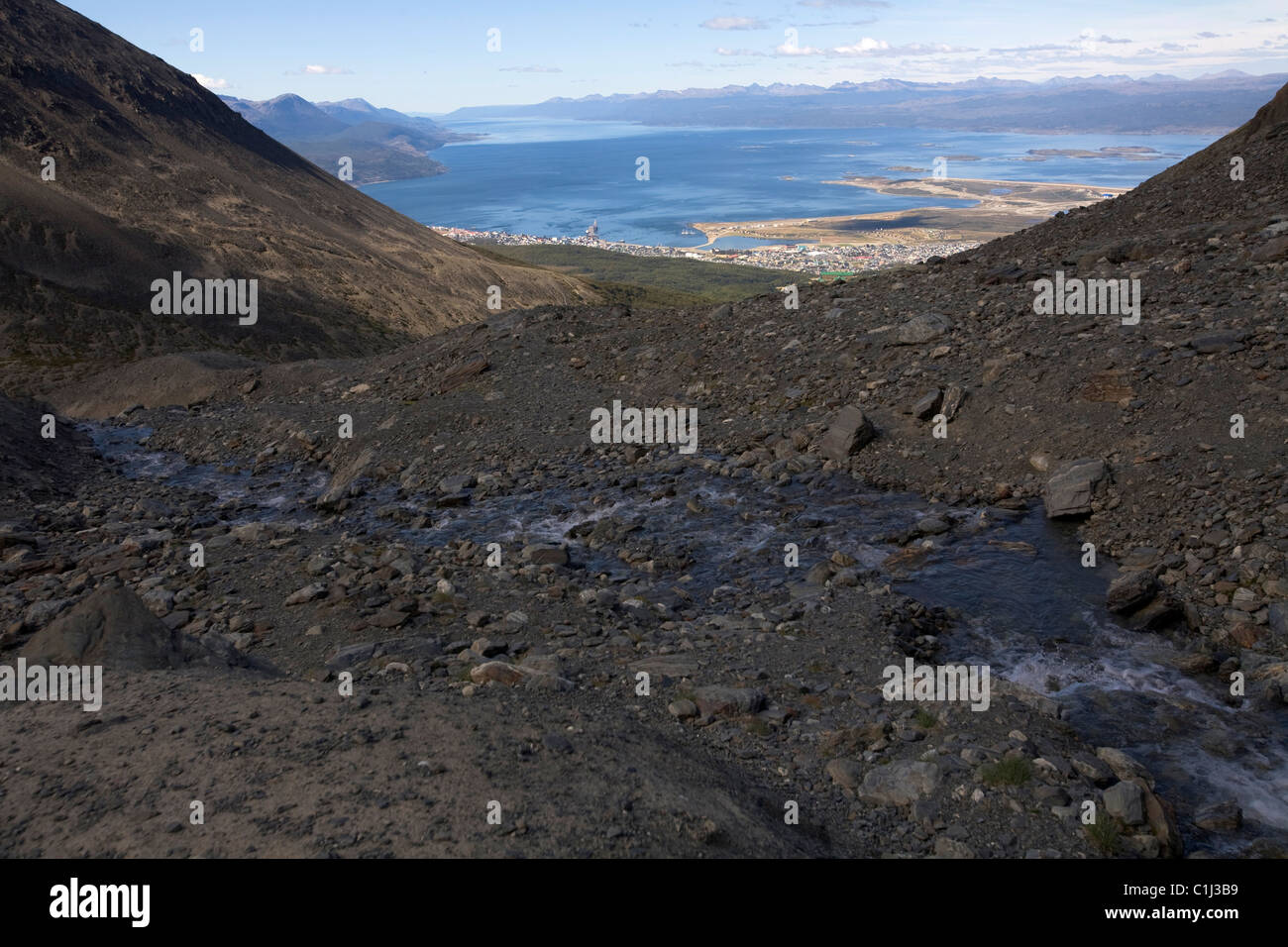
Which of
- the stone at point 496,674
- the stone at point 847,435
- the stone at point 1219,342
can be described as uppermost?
the stone at point 1219,342

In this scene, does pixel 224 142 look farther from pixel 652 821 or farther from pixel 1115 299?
pixel 652 821

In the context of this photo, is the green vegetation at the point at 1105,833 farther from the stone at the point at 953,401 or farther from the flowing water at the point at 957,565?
the stone at the point at 953,401

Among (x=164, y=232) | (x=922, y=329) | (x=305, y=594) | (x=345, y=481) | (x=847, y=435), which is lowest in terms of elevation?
(x=305, y=594)

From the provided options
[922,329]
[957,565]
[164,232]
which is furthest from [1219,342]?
[164,232]

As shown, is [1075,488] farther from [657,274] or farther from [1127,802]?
[657,274]

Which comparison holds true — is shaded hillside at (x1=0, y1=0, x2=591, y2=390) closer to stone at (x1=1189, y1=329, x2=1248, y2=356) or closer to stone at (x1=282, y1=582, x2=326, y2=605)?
stone at (x1=282, y1=582, x2=326, y2=605)

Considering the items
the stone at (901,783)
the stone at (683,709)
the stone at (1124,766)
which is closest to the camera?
the stone at (901,783)

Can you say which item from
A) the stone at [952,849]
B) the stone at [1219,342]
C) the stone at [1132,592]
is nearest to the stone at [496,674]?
the stone at [952,849]

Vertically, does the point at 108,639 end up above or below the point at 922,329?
below
